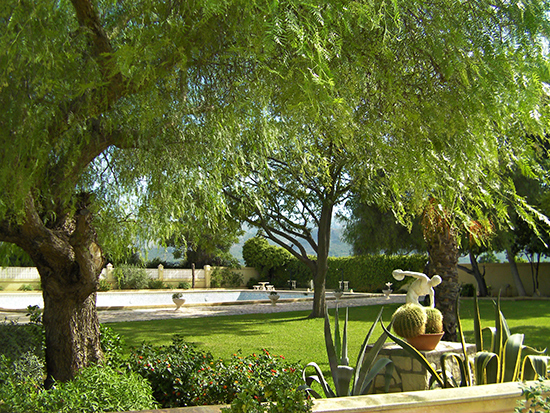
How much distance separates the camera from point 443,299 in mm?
7980

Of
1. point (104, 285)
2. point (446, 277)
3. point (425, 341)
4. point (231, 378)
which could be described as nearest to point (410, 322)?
point (425, 341)

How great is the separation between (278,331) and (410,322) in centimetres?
739

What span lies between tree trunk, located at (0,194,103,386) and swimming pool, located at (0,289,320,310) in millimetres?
14541

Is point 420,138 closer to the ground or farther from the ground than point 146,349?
farther from the ground

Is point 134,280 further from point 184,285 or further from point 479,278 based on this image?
point 479,278

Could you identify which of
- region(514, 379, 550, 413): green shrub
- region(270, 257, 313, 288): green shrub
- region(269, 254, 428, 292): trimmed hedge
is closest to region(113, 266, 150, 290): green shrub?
region(270, 257, 313, 288): green shrub

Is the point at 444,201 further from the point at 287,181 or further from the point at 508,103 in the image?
the point at 287,181

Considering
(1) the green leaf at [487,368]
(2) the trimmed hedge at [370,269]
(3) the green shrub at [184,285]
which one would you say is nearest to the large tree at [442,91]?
(1) the green leaf at [487,368]

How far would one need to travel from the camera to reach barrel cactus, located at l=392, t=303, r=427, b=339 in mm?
4891

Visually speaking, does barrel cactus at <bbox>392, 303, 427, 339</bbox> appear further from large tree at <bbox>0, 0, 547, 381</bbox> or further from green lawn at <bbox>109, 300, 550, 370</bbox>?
green lawn at <bbox>109, 300, 550, 370</bbox>

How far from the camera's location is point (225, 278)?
32.4 meters

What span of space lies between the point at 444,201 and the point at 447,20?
138cm

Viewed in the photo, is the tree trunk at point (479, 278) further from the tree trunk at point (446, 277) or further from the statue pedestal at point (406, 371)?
the statue pedestal at point (406, 371)

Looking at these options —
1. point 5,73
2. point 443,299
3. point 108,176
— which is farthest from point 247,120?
point 443,299
